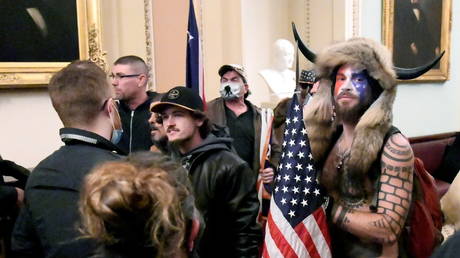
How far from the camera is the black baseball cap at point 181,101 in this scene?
2518 millimetres

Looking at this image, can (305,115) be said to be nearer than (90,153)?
No

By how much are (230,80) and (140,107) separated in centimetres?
99

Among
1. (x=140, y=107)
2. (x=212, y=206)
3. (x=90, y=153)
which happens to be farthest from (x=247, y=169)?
(x=140, y=107)

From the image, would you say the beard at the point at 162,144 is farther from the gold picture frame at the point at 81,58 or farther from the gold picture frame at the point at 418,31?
the gold picture frame at the point at 418,31

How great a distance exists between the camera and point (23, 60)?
3654mm

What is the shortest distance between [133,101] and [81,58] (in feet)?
Answer: 2.11

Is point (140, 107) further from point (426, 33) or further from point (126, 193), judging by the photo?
point (426, 33)

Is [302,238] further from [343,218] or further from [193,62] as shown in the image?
[193,62]

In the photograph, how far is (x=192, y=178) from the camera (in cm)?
236

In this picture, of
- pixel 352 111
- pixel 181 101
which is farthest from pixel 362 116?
pixel 181 101

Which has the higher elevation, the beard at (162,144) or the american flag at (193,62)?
the american flag at (193,62)

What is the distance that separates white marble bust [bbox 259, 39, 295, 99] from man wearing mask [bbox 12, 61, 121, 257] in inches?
133

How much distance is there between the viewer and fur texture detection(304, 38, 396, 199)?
205 centimetres

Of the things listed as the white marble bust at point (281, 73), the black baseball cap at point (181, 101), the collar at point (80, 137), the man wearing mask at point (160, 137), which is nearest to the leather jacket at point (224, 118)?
the white marble bust at point (281, 73)
